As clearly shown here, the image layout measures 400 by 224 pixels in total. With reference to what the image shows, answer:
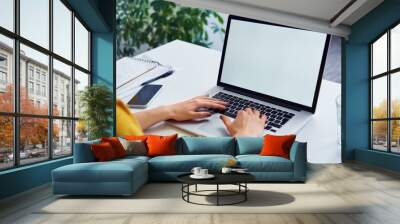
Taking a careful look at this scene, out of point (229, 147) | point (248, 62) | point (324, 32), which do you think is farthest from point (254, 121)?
point (324, 32)

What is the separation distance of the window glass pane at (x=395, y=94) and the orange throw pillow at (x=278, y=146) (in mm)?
2749

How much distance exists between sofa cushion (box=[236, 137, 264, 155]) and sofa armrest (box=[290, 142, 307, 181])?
2.55 ft

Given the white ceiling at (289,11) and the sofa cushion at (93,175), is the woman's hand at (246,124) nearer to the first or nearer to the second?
the white ceiling at (289,11)

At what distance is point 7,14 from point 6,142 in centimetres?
160

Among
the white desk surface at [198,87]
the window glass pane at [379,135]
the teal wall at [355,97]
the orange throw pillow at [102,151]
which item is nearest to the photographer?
the orange throw pillow at [102,151]

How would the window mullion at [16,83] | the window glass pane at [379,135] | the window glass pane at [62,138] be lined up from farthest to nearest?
the window glass pane at [379,135] < the window glass pane at [62,138] < the window mullion at [16,83]

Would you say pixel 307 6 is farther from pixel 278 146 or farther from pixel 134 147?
pixel 134 147

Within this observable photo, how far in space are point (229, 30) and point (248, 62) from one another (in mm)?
949

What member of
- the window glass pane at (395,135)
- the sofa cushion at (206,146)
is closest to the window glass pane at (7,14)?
the sofa cushion at (206,146)

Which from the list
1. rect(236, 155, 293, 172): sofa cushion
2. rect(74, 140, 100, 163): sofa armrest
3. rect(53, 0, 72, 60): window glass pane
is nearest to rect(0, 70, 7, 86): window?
rect(74, 140, 100, 163): sofa armrest

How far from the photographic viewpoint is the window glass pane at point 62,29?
6445 millimetres

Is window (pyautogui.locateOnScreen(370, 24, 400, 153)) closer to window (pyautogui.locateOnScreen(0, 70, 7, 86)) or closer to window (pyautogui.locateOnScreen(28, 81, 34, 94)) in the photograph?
window (pyautogui.locateOnScreen(28, 81, 34, 94))

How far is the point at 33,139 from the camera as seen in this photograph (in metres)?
5.58

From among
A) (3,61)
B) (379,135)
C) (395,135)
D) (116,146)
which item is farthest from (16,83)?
(379,135)
